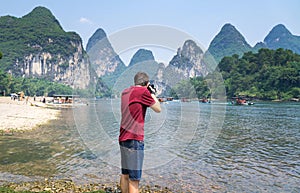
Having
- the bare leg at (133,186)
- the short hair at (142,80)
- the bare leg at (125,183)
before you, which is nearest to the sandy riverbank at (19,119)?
the bare leg at (125,183)

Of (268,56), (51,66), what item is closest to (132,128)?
(268,56)

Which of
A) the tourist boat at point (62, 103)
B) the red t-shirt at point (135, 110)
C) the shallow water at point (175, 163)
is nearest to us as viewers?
the red t-shirt at point (135, 110)

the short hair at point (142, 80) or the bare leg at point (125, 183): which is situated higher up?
the short hair at point (142, 80)

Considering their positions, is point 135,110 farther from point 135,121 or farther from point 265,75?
point 265,75

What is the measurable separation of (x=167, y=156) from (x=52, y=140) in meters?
6.67

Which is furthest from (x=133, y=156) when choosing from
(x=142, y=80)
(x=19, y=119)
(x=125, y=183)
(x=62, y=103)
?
(x=62, y=103)

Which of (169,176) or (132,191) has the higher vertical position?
(132,191)

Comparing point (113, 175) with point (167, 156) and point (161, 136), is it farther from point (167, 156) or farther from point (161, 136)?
point (161, 136)

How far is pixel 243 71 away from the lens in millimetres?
112688

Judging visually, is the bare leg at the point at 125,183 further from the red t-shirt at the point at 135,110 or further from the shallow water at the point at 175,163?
the shallow water at the point at 175,163

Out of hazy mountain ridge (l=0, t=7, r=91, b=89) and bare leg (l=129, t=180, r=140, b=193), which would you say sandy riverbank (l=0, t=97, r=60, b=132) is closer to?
bare leg (l=129, t=180, r=140, b=193)

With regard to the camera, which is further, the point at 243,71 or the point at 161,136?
the point at 243,71

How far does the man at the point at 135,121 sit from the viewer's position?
452cm

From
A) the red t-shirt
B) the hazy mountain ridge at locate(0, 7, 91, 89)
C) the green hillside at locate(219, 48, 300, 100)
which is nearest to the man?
the red t-shirt
